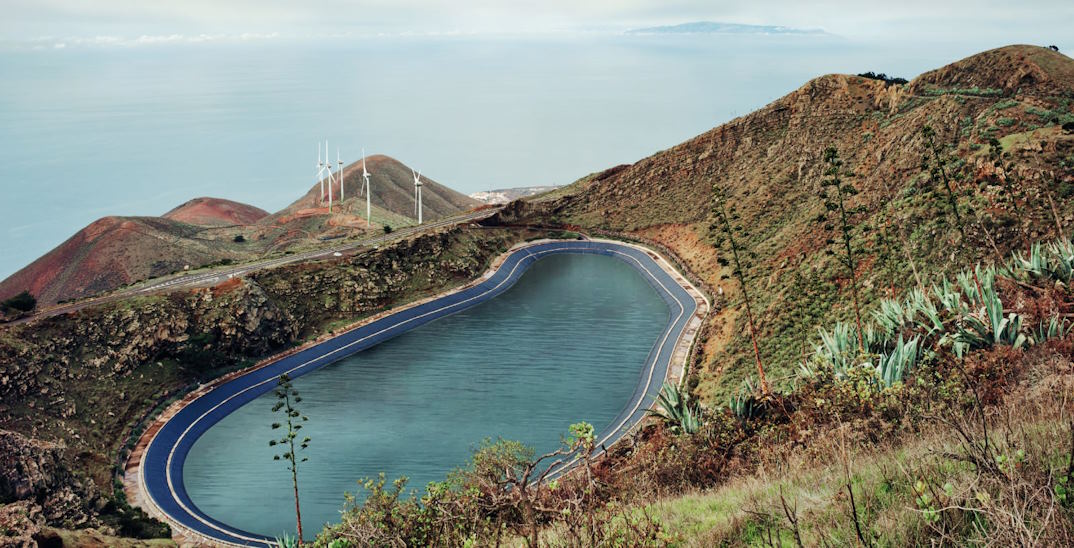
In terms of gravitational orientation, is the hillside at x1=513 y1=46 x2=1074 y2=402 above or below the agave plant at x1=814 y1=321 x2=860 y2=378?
above

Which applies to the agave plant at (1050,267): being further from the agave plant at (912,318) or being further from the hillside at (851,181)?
the hillside at (851,181)

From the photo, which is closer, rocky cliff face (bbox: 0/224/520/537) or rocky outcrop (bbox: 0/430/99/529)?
rocky outcrop (bbox: 0/430/99/529)

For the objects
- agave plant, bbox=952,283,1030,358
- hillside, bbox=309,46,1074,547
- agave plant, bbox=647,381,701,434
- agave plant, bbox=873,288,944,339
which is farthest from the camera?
agave plant, bbox=873,288,944,339

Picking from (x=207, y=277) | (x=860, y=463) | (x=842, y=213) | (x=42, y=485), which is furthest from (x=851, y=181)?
(x=42, y=485)

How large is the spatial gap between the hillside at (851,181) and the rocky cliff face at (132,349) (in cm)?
2349

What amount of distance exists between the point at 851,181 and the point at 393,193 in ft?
319

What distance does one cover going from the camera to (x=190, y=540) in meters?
29.2

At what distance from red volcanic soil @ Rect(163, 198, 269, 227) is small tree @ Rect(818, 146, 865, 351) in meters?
118

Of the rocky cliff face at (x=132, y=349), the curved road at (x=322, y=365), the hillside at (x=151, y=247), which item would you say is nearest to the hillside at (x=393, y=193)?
the hillside at (x=151, y=247)

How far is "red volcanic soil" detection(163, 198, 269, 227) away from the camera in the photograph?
13875 centimetres

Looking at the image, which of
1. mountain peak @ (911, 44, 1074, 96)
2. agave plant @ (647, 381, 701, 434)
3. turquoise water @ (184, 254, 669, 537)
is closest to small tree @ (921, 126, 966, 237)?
agave plant @ (647, 381, 701, 434)

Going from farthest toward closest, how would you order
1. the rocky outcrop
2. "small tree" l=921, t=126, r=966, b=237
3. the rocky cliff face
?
the rocky cliff face, the rocky outcrop, "small tree" l=921, t=126, r=966, b=237

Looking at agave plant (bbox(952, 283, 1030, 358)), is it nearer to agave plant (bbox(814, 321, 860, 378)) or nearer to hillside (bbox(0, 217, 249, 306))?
agave plant (bbox(814, 321, 860, 378))

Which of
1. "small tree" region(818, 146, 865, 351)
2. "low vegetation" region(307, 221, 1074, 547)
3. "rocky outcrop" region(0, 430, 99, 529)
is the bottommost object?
"rocky outcrop" region(0, 430, 99, 529)
